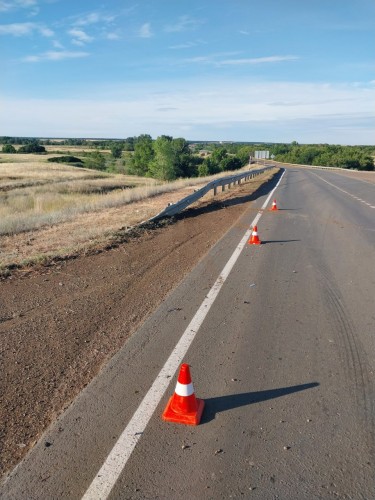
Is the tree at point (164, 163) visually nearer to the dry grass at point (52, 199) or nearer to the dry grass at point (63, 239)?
the dry grass at point (52, 199)

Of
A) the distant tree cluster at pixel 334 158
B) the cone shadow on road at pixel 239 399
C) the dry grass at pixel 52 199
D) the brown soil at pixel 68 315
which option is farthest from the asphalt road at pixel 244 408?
the distant tree cluster at pixel 334 158

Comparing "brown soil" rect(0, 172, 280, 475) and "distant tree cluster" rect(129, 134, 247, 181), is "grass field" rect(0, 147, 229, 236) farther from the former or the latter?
"distant tree cluster" rect(129, 134, 247, 181)

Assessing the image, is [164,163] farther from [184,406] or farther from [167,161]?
[184,406]

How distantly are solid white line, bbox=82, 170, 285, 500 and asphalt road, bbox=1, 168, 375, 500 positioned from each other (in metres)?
0.04

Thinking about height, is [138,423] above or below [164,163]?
above

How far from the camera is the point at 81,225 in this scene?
13.4 metres

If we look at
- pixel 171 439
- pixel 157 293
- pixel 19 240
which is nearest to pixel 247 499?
pixel 171 439

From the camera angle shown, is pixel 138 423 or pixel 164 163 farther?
pixel 164 163

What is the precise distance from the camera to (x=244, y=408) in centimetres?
358

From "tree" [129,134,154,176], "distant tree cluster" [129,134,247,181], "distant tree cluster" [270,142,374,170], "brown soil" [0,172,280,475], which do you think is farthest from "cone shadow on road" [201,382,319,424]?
"distant tree cluster" [270,142,374,170]

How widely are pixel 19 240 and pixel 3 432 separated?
8.73m

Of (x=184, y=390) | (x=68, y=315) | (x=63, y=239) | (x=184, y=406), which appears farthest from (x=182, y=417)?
(x=63, y=239)

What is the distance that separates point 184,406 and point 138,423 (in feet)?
1.25

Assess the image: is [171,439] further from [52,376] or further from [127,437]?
[52,376]
